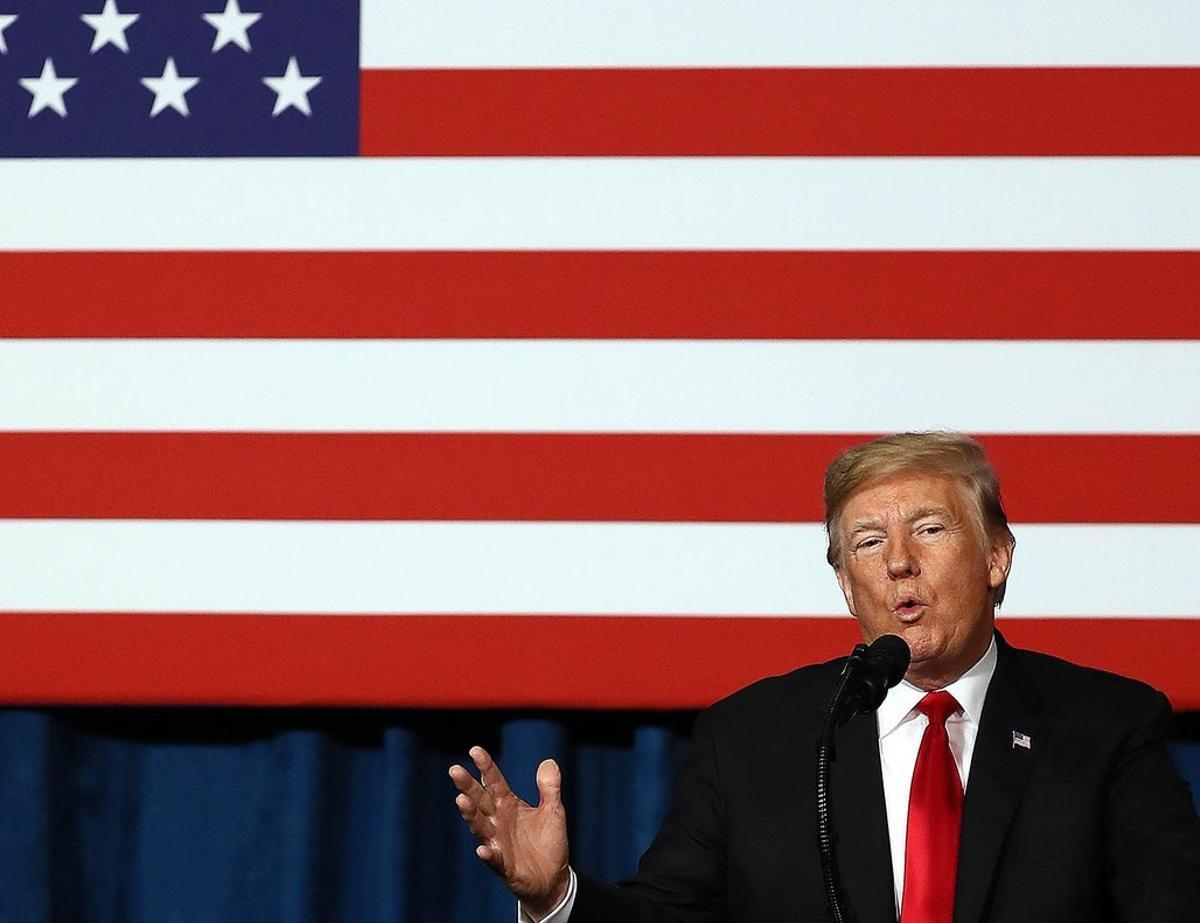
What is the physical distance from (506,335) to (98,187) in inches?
27.1

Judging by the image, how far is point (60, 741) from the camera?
2.30 m

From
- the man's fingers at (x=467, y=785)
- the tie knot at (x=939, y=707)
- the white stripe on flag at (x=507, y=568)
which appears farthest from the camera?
the white stripe on flag at (x=507, y=568)

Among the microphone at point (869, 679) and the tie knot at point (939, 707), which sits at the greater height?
the tie knot at point (939, 707)

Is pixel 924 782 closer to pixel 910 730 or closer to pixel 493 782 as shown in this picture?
pixel 910 730

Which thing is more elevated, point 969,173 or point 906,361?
point 969,173

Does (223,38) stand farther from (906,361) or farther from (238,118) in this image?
(906,361)

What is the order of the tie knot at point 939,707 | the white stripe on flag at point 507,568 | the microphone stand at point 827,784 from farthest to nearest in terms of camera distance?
the white stripe on flag at point 507,568 < the tie knot at point 939,707 < the microphone stand at point 827,784

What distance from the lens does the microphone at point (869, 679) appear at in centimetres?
132

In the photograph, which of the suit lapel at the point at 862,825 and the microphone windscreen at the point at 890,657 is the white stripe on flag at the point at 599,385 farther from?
the microphone windscreen at the point at 890,657

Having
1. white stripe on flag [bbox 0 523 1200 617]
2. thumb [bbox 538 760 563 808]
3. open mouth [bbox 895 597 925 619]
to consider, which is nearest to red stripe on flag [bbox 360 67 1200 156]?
white stripe on flag [bbox 0 523 1200 617]

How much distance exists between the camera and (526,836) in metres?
1.54

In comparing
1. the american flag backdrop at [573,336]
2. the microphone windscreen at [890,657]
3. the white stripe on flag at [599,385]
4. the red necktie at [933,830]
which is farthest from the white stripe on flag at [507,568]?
the microphone windscreen at [890,657]

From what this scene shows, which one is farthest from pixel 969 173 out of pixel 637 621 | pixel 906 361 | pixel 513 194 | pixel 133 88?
pixel 133 88

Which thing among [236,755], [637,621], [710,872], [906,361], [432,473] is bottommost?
[710,872]
